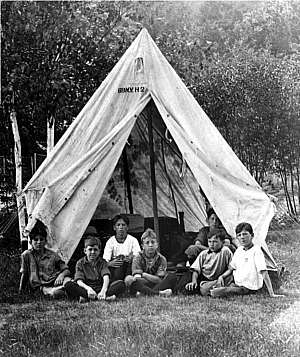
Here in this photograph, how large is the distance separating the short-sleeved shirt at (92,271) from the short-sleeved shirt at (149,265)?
30 centimetres

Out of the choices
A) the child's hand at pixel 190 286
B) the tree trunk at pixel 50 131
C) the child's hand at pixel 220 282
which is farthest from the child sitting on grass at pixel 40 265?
the tree trunk at pixel 50 131

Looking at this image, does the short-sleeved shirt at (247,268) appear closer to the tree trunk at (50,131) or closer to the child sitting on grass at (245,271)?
the child sitting on grass at (245,271)

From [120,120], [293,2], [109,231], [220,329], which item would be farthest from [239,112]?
[220,329]

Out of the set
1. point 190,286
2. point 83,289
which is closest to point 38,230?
point 83,289

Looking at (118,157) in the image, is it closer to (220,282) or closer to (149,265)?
(149,265)

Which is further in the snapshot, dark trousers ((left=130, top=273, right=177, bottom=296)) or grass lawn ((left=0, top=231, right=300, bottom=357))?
dark trousers ((left=130, top=273, right=177, bottom=296))

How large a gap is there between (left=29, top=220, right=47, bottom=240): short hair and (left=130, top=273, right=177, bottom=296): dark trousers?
0.94 meters

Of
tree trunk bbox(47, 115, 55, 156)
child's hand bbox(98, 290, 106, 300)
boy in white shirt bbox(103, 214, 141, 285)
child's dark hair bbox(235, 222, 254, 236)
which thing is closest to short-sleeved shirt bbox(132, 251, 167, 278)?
boy in white shirt bbox(103, 214, 141, 285)

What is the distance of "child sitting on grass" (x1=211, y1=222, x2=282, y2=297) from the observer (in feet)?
17.9

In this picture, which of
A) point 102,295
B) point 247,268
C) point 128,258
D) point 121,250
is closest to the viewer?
point 102,295

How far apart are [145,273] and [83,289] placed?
61 cm

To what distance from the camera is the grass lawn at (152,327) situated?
3842 mm

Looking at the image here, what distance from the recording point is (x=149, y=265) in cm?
574

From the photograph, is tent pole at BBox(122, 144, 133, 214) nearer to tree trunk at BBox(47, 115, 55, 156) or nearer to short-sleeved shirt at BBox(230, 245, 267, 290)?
tree trunk at BBox(47, 115, 55, 156)
